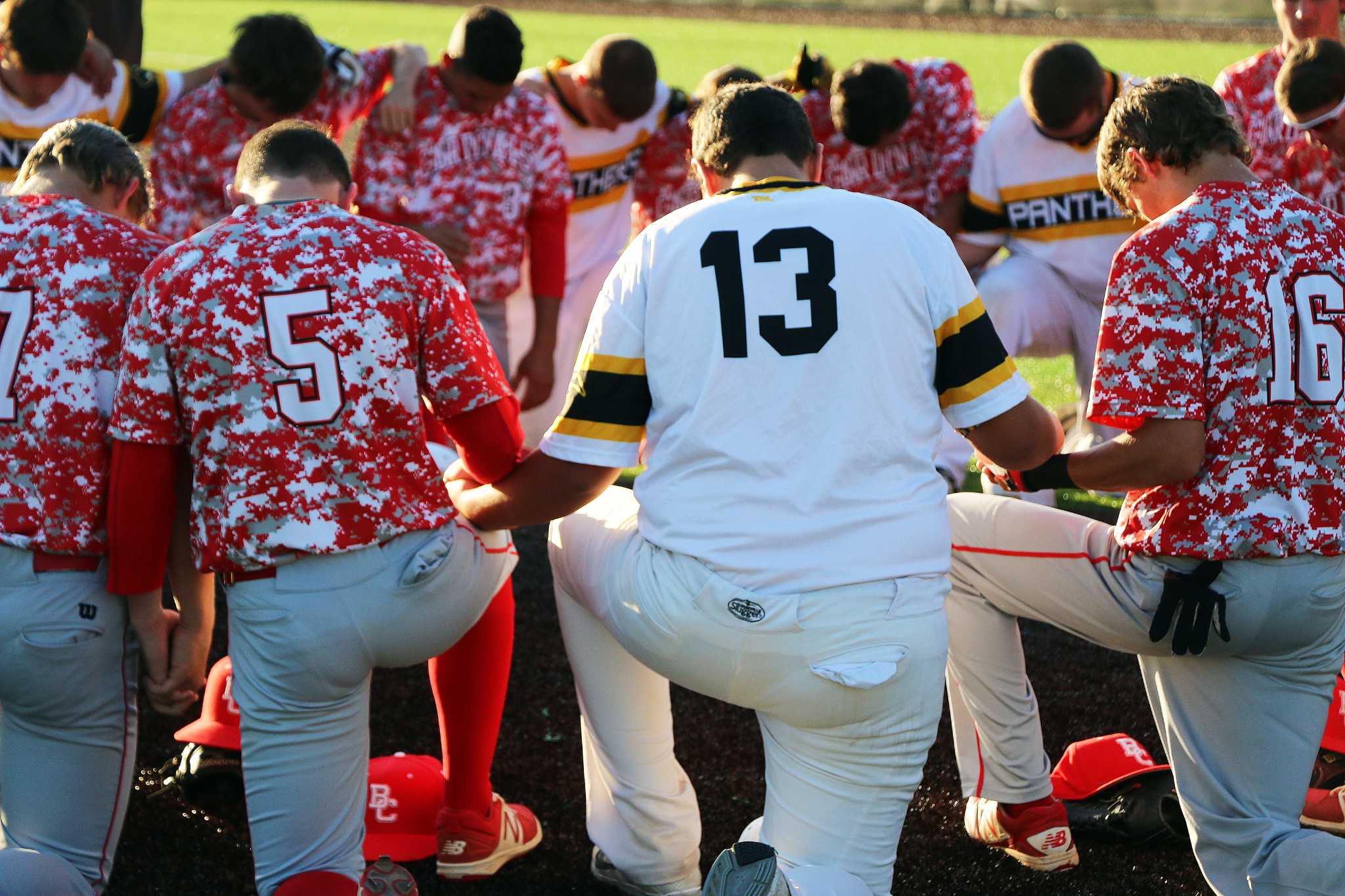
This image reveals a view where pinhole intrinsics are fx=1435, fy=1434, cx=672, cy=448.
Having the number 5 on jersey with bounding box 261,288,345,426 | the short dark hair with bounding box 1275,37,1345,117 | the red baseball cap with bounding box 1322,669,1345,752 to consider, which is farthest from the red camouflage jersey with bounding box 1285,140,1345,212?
the number 5 on jersey with bounding box 261,288,345,426

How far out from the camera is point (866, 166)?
18.7 ft

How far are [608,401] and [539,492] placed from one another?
24 centimetres

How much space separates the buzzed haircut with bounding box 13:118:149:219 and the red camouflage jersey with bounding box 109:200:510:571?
37cm

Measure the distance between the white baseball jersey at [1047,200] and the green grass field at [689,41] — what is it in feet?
44.3

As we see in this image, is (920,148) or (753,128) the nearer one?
(753,128)

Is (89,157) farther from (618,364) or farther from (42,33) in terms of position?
(42,33)

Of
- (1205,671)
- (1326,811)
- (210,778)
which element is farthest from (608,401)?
(1326,811)

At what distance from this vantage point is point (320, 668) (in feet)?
8.88

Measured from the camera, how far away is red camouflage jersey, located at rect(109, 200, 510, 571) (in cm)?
264

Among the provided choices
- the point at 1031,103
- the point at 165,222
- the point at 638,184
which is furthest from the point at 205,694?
the point at 1031,103

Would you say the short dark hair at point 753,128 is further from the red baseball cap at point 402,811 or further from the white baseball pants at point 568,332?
the white baseball pants at point 568,332

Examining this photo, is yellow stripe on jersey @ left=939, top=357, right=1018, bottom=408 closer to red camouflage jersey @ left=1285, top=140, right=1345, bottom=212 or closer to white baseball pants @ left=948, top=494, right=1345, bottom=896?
white baseball pants @ left=948, top=494, right=1345, bottom=896

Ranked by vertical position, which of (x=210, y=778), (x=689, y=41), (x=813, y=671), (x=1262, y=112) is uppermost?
(x=689, y=41)

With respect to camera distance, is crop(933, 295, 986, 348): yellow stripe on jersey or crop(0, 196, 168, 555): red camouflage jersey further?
crop(0, 196, 168, 555): red camouflage jersey
